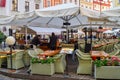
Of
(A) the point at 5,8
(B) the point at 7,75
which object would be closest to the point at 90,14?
(B) the point at 7,75

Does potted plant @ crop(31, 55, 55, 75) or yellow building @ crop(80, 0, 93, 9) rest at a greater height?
yellow building @ crop(80, 0, 93, 9)

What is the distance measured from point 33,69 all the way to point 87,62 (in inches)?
77.7

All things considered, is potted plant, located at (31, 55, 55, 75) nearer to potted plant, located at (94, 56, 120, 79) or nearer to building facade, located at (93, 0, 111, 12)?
potted plant, located at (94, 56, 120, 79)

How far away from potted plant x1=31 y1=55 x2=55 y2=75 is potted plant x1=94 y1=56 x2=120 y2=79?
1647 mm

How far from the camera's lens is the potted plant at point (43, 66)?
1067cm

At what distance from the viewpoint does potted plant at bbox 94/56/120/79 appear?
984cm

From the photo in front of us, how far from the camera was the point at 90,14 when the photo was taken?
1120 centimetres

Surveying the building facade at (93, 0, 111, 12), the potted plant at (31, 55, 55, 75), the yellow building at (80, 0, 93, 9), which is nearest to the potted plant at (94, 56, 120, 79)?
the potted plant at (31, 55, 55, 75)

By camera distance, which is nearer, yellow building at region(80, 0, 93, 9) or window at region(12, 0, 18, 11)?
window at region(12, 0, 18, 11)

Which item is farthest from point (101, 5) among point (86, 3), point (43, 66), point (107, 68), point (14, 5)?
point (107, 68)

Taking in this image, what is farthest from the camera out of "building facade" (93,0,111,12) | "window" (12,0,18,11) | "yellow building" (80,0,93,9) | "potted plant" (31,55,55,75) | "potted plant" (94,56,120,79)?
"building facade" (93,0,111,12)

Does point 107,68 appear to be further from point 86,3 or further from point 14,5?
point 86,3

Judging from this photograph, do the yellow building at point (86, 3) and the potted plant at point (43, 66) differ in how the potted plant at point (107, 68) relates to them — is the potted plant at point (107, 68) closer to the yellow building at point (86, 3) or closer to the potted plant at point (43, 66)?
the potted plant at point (43, 66)

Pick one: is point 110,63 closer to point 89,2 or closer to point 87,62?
point 87,62
